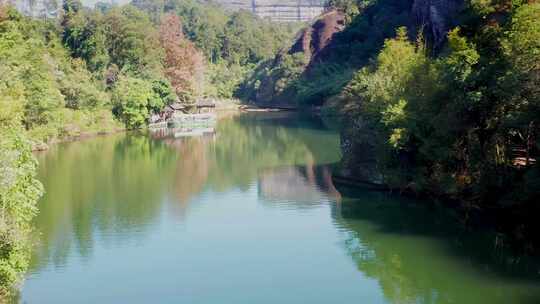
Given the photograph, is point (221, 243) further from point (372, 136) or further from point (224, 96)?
point (224, 96)

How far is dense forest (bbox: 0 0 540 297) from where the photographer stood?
63.7 ft

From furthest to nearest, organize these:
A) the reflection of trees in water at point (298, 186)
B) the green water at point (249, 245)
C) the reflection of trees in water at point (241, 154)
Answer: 1. the reflection of trees in water at point (241, 154)
2. the reflection of trees in water at point (298, 186)
3. the green water at point (249, 245)

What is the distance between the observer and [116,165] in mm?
37375

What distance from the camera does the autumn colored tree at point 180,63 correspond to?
66375mm

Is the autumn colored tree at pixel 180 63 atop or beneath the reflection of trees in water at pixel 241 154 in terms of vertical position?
atop

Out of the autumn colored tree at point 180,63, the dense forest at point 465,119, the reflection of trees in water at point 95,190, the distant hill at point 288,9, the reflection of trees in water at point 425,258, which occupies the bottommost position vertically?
the reflection of trees in water at point 425,258

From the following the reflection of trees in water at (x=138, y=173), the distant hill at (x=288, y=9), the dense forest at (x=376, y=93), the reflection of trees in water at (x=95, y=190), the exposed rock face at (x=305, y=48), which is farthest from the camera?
the distant hill at (x=288, y=9)

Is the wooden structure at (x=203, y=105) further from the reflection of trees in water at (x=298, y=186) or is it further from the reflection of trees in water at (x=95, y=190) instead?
the reflection of trees in water at (x=298, y=186)

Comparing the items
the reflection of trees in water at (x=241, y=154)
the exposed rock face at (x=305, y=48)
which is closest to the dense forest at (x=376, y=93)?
the reflection of trees in water at (x=241, y=154)

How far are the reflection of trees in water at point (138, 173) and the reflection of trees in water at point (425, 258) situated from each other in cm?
766

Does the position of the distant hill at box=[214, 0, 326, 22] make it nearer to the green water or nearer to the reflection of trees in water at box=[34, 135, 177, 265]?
the reflection of trees in water at box=[34, 135, 177, 265]

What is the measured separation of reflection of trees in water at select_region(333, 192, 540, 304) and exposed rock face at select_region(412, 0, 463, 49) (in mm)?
21763

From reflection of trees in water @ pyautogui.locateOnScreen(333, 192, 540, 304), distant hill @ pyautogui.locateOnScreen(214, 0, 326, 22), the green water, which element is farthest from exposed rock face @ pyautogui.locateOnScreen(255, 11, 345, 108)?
distant hill @ pyautogui.locateOnScreen(214, 0, 326, 22)

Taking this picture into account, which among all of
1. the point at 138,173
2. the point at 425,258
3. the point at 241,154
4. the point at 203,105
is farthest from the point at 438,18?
the point at 425,258
